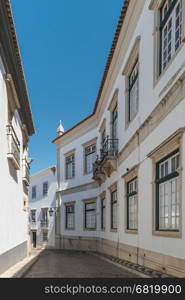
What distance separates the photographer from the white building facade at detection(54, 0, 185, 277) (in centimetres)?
693

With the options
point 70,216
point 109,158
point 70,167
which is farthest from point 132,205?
point 70,167

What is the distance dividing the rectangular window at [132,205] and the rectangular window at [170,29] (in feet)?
14.0

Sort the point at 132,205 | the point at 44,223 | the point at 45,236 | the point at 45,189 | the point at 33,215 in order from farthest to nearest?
the point at 33,215 → the point at 45,189 → the point at 44,223 → the point at 45,236 → the point at 132,205

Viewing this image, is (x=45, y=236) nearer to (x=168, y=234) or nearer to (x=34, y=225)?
(x=34, y=225)

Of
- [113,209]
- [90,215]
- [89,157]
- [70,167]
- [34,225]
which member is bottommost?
[34,225]

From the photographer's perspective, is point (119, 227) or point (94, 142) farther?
point (94, 142)

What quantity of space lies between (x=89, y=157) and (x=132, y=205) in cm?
1003

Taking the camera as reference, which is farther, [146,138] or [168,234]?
[146,138]

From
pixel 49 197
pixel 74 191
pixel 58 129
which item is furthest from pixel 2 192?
pixel 49 197

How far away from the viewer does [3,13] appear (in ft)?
28.0

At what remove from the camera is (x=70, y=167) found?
23203 mm

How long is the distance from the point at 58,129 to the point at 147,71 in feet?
58.5

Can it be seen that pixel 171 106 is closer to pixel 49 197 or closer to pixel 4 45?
pixel 4 45

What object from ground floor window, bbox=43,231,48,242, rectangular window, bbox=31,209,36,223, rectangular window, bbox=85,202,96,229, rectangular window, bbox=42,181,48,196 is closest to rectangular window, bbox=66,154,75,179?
rectangular window, bbox=85,202,96,229
